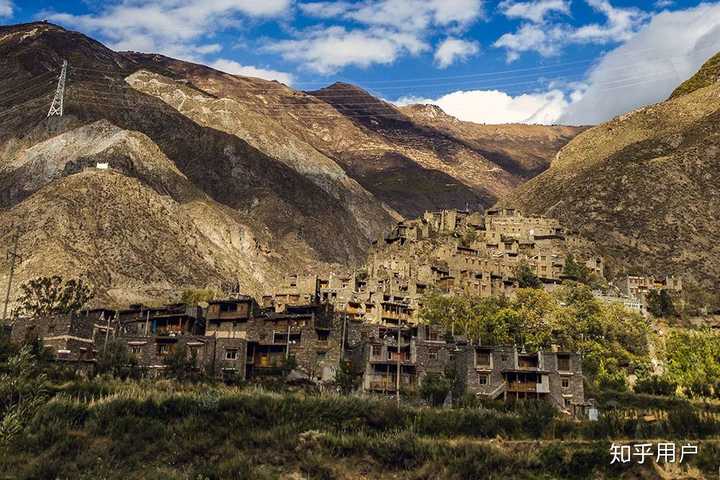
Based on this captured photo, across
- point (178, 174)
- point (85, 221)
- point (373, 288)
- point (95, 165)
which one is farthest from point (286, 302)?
point (178, 174)

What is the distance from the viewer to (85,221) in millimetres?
132250

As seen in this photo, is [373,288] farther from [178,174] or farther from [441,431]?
[178,174]

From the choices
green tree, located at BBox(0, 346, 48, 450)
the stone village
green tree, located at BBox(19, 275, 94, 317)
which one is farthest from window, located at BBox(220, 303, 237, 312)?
green tree, located at BBox(19, 275, 94, 317)

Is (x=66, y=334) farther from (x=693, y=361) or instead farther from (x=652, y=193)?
(x=652, y=193)

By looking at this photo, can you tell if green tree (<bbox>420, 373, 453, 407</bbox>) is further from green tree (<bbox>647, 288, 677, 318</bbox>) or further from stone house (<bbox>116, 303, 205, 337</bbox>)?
green tree (<bbox>647, 288, 677, 318</bbox>)

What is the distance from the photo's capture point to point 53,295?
3755 inches

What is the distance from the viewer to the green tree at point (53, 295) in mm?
90438

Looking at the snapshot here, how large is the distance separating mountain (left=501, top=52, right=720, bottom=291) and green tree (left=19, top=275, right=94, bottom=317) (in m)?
76.2

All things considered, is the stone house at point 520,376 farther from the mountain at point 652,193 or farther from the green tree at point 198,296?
the mountain at point 652,193

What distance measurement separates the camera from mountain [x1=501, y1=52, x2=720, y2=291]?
429 feet

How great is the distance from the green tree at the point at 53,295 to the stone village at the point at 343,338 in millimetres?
9113

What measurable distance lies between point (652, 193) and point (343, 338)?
4305 inches

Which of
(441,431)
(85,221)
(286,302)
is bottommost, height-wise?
(441,431)

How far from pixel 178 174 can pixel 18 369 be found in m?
140
